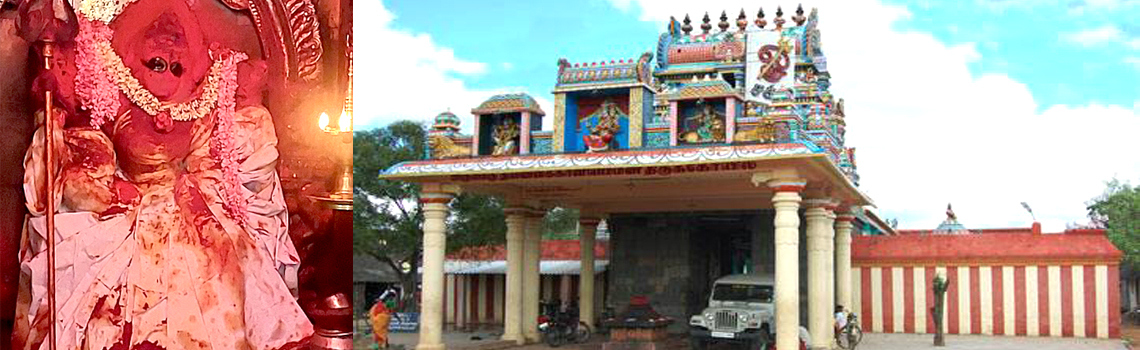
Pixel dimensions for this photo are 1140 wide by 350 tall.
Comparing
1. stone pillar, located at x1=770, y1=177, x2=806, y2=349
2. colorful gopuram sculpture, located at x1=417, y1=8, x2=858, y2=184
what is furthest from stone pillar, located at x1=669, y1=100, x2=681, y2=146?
stone pillar, located at x1=770, y1=177, x2=806, y2=349

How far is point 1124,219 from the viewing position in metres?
20.9

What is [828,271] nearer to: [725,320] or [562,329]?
[725,320]

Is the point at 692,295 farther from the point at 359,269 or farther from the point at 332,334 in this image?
the point at 332,334

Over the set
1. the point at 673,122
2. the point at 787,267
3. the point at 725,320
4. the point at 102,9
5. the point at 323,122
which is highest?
the point at 673,122

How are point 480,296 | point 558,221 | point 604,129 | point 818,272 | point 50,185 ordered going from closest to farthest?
1. point 50,185
2. point 604,129
3. point 818,272
4. point 480,296
5. point 558,221

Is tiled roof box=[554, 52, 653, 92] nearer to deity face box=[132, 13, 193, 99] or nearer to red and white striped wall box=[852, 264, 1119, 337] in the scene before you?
red and white striped wall box=[852, 264, 1119, 337]

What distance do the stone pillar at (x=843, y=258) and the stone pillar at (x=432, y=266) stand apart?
7.45 metres

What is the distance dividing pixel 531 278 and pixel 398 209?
16.3 ft

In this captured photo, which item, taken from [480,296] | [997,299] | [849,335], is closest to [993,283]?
[997,299]

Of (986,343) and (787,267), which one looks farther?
(986,343)

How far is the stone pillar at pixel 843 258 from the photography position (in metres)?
18.2

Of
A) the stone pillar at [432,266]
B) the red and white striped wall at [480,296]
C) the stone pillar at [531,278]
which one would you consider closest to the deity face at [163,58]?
the stone pillar at [432,266]

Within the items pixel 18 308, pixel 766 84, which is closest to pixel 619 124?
pixel 766 84

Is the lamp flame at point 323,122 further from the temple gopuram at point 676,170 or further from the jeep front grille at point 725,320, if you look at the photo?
the jeep front grille at point 725,320
